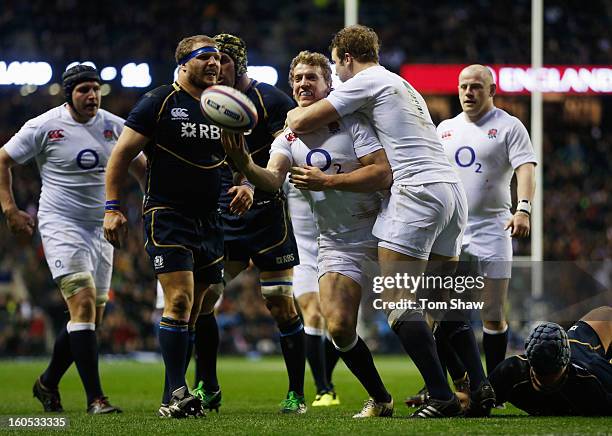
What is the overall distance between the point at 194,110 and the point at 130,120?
0.36 metres

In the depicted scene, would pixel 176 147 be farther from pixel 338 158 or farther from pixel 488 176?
pixel 488 176

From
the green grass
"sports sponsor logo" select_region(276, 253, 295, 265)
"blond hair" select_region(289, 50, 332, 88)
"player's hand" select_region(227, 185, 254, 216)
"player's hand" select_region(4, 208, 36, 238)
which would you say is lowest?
the green grass

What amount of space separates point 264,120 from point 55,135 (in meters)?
1.45

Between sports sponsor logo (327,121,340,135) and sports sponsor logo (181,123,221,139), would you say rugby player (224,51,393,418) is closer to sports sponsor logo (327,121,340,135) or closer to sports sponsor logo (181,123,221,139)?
sports sponsor logo (327,121,340,135)

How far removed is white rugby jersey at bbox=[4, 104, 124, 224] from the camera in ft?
23.7

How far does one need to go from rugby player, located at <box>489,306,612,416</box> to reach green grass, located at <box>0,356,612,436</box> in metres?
0.12

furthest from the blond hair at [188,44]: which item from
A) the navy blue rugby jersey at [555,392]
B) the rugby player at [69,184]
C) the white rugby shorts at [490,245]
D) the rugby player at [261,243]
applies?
the navy blue rugby jersey at [555,392]

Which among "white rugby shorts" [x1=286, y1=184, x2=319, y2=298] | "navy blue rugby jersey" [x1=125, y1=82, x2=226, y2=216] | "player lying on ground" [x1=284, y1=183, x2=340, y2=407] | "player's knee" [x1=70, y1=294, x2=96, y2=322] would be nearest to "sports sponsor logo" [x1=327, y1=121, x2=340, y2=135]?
"navy blue rugby jersey" [x1=125, y1=82, x2=226, y2=216]

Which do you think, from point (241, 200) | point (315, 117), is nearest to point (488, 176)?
point (241, 200)

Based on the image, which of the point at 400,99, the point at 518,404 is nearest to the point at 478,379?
the point at 518,404

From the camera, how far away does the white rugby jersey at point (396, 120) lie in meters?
5.50

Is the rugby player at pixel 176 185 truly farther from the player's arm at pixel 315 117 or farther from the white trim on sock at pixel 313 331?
the white trim on sock at pixel 313 331

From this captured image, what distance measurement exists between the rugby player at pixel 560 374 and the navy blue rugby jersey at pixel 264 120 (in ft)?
7.31

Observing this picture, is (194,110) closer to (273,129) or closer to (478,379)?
(273,129)
